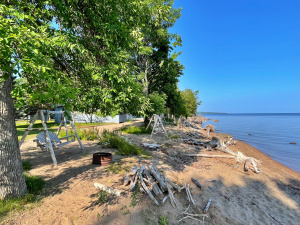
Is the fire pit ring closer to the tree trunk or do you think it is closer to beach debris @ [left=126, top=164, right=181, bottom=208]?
beach debris @ [left=126, top=164, right=181, bottom=208]

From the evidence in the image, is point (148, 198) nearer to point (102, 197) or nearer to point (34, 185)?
point (102, 197)

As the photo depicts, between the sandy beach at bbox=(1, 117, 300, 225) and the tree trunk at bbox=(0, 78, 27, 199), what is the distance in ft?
2.27

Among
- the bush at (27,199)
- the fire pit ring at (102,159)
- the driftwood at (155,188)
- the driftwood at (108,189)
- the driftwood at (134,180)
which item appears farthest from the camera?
the fire pit ring at (102,159)

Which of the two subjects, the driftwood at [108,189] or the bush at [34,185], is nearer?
the bush at [34,185]

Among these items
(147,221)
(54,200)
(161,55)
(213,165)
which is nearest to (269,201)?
(213,165)

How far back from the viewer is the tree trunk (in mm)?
3738

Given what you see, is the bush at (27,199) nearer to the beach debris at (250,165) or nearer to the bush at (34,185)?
the bush at (34,185)

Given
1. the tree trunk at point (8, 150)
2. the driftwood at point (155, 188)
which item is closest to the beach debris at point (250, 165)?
the driftwood at point (155, 188)

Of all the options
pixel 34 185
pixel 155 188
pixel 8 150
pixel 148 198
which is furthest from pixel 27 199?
pixel 155 188

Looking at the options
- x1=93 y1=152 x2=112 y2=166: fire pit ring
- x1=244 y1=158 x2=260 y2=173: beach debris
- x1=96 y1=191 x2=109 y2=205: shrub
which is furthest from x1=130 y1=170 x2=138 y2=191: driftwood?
x1=244 y1=158 x2=260 y2=173: beach debris

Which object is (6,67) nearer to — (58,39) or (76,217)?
(58,39)

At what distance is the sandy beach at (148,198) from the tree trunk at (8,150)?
2.27 ft

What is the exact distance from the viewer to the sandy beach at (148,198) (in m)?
3.94

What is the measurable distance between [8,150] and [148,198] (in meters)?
3.84
